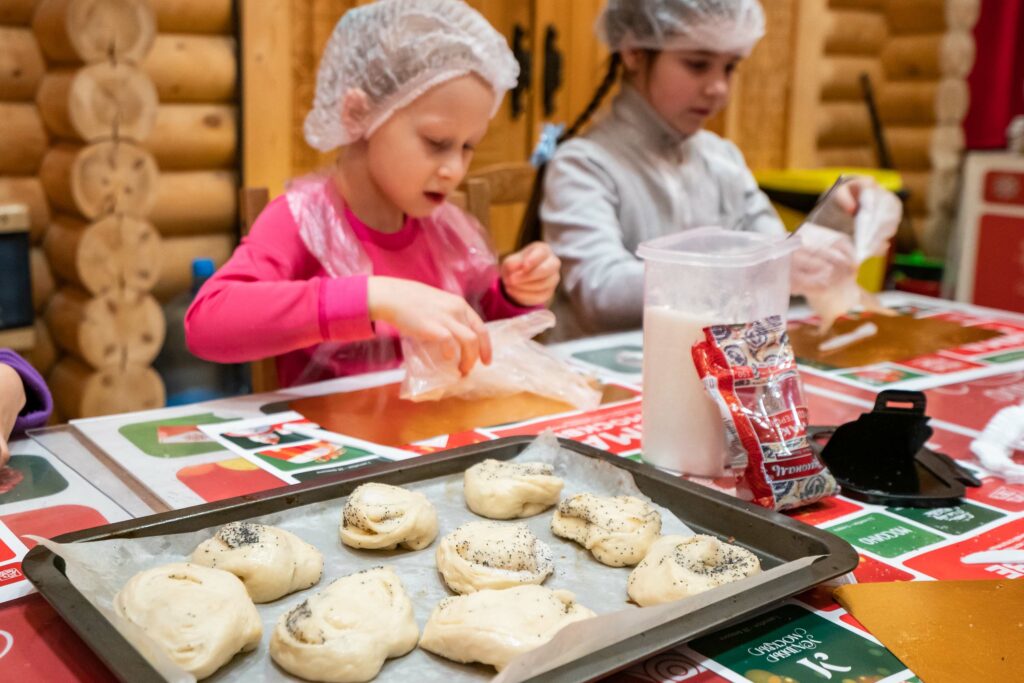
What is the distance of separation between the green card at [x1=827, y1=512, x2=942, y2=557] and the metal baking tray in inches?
3.5

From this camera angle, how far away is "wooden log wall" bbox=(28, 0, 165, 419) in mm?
2363

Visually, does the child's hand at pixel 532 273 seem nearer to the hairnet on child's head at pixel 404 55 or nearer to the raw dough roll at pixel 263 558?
the hairnet on child's head at pixel 404 55

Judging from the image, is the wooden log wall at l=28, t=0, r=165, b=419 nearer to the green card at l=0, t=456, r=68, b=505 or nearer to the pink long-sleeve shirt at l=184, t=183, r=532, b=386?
the pink long-sleeve shirt at l=184, t=183, r=532, b=386

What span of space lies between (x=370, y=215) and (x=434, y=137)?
9.1 inches

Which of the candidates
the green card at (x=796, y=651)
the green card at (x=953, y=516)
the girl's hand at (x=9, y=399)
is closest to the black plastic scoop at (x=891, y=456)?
the green card at (x=953, y=516)

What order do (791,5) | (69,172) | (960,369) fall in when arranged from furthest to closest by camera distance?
(791,5), (69,172), (960,369)

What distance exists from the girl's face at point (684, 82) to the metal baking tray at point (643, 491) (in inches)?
50.7

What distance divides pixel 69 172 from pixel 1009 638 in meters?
2.35

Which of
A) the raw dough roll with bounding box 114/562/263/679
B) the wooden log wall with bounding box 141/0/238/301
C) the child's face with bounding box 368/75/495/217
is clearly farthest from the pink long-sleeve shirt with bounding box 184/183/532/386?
the wooden log wall with bounding box 141/0/238/301

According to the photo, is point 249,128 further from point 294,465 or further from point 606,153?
point 294,465

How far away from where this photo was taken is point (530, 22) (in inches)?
133

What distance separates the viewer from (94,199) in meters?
2.42

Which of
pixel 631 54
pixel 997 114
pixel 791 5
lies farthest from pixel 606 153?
pixel 997 114

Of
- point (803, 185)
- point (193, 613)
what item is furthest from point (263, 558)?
point (803, 185)
